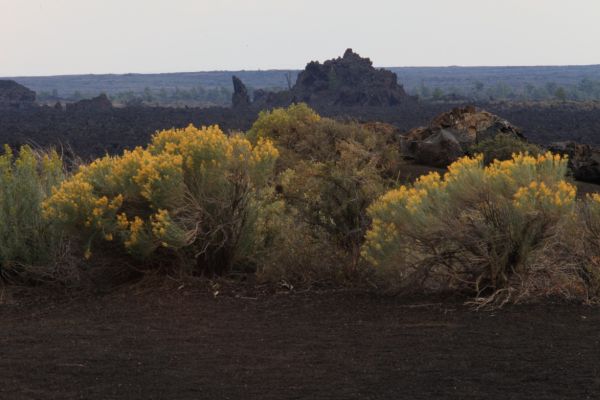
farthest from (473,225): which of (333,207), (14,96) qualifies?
(14,96)

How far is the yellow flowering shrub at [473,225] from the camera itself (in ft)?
27.2

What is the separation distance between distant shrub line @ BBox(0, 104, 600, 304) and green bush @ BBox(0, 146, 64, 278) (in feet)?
0.05

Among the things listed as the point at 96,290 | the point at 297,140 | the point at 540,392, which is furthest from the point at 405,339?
the point at 297,140

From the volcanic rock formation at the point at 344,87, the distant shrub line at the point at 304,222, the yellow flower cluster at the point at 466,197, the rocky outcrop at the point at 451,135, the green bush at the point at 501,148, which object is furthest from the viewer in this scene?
the volcanic rock formation at the point at 344,87

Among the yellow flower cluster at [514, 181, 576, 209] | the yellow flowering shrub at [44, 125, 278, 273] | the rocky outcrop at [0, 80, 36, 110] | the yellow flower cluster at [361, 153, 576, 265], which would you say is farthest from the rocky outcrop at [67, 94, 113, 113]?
the yellow flower cluster at [514, 181, 576, 209]

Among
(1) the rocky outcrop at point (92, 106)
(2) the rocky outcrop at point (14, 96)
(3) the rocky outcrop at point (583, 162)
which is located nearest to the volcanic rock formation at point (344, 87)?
(1) the rocky outcrop at point (92, 106)

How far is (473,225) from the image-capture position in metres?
8.41

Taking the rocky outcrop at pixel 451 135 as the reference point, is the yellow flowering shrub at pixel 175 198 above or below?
above

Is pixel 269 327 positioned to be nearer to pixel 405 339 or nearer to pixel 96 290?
pixel 405 339

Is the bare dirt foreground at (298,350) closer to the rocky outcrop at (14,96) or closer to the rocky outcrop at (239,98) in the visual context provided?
the rocky outcrop at (239,98)

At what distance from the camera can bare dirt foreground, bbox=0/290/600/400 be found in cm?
605

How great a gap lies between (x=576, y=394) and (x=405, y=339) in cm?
164

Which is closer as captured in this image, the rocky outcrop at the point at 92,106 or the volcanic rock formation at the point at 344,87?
the rocky outcrop at the point at 92,106

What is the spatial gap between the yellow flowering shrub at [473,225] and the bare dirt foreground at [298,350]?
42cm
